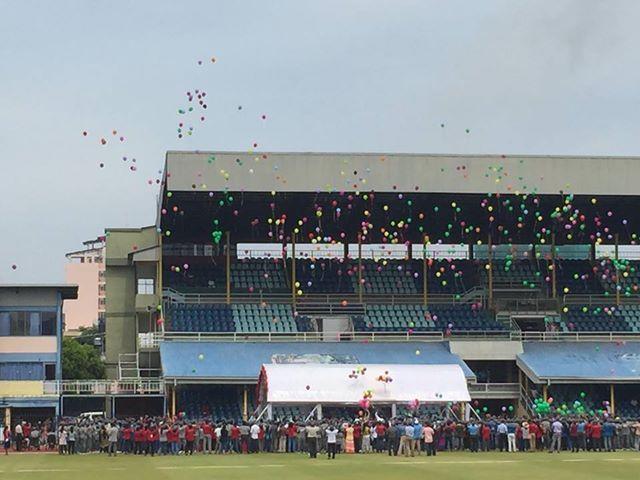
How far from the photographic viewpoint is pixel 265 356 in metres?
57.2

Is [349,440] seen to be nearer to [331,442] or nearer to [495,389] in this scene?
[331,442]

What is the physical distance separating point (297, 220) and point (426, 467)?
28087 mm

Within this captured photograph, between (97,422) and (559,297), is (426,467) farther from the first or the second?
(559,297)

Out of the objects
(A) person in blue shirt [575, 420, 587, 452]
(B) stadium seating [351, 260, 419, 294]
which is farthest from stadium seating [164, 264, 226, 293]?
(A) person in blue shirt [575, 420, 587, 452]

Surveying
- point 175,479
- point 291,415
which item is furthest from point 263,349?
point 175,479

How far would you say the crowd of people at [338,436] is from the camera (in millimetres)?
45781

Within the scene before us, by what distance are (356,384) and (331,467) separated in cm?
1292

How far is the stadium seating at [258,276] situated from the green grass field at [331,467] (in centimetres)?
2174

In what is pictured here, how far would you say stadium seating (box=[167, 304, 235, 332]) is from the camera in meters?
60.9

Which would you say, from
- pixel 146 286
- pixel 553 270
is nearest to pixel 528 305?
pixel 553 270

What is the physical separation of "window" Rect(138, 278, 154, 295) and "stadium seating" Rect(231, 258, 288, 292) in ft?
13.1

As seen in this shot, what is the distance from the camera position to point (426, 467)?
3731 cm

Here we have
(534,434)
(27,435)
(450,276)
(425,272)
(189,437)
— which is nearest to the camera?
(189,437)

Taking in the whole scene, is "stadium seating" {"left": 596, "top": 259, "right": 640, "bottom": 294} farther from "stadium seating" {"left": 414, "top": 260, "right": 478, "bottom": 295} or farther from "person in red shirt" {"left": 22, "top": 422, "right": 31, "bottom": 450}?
"person in red shirt" {"left": 22, "top": 422, "right": 31, "bottom": 450}
